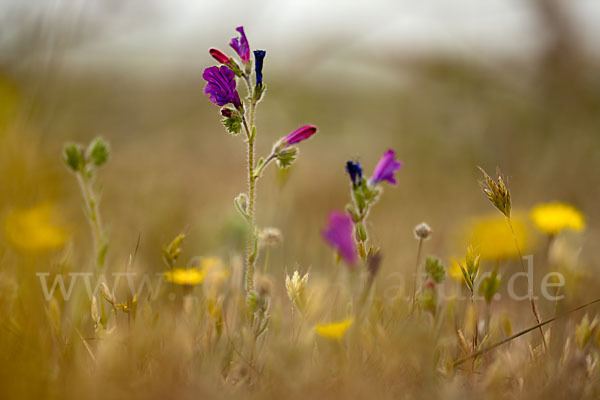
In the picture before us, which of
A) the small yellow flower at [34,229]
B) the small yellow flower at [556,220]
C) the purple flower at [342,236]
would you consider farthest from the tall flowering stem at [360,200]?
the small yellow flower at [34,229]

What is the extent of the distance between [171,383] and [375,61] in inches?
144

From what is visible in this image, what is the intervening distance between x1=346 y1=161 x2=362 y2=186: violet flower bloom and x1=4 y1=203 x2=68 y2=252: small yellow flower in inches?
39.5

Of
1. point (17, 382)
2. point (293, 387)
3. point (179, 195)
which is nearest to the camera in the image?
point (17, 382)

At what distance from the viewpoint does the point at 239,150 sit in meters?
5.65

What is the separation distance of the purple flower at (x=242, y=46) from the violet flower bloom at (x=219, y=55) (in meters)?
0.04

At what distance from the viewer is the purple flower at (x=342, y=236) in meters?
1.80

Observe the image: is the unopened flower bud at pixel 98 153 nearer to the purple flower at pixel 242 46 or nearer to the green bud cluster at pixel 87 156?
the green bud cluster at pixel 87 156

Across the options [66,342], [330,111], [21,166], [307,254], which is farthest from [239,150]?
[66,342]

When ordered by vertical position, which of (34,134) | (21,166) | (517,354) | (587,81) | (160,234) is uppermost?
(587,81)

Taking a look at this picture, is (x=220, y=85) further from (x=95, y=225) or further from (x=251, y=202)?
(x=95, y=225)

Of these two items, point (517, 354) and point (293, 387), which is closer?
point (293, 387)

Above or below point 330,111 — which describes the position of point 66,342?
below

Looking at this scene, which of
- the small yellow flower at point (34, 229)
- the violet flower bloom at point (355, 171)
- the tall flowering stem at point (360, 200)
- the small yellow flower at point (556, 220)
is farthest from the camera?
the small yellow flower at point (556, 220)

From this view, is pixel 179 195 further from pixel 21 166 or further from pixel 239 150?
pixel 239 150
